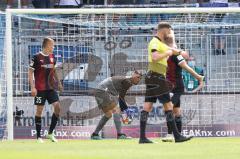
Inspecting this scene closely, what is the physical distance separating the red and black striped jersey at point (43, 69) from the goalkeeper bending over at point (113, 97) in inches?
56.8

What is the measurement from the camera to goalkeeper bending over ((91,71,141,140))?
18672 mm

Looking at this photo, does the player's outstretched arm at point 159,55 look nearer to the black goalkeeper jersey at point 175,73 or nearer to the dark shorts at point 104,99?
the black goalkeeper jersey at point 175,73

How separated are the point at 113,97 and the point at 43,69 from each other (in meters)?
2.00

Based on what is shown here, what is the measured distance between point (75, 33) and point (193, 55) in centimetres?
281

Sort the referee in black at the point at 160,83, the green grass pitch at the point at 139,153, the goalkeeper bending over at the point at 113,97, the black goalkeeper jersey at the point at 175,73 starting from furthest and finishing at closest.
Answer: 1. the goalkeeper bending over at the point at 113,97
2. the black goalkeeper jersey at the point at 175,73
3. the referee in black at the point at 160,83
4. the green grass pitch at the point at 139,153

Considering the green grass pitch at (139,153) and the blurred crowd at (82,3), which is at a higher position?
the blurred crowd at (82,3)

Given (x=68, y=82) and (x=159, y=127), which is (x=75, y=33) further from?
(x=159, y=127)

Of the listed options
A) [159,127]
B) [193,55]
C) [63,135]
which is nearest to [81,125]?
[63,135]

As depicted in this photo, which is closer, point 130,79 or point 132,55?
point 130,79

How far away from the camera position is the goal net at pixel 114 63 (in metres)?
20.1

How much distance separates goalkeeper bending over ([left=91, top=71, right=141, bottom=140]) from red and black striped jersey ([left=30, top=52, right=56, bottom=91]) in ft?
4.73

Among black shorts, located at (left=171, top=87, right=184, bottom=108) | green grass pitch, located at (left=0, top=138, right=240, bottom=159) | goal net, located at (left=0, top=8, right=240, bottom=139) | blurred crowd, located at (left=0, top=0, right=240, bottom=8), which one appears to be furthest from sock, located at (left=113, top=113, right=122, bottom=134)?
blurred crowd, located at (left=0, top=0, right=240, bottom=8)

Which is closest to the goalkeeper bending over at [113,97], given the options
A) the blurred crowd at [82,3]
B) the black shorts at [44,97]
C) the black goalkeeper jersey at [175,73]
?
the black shorts at [44,97]

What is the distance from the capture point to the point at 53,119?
18.0 meters
